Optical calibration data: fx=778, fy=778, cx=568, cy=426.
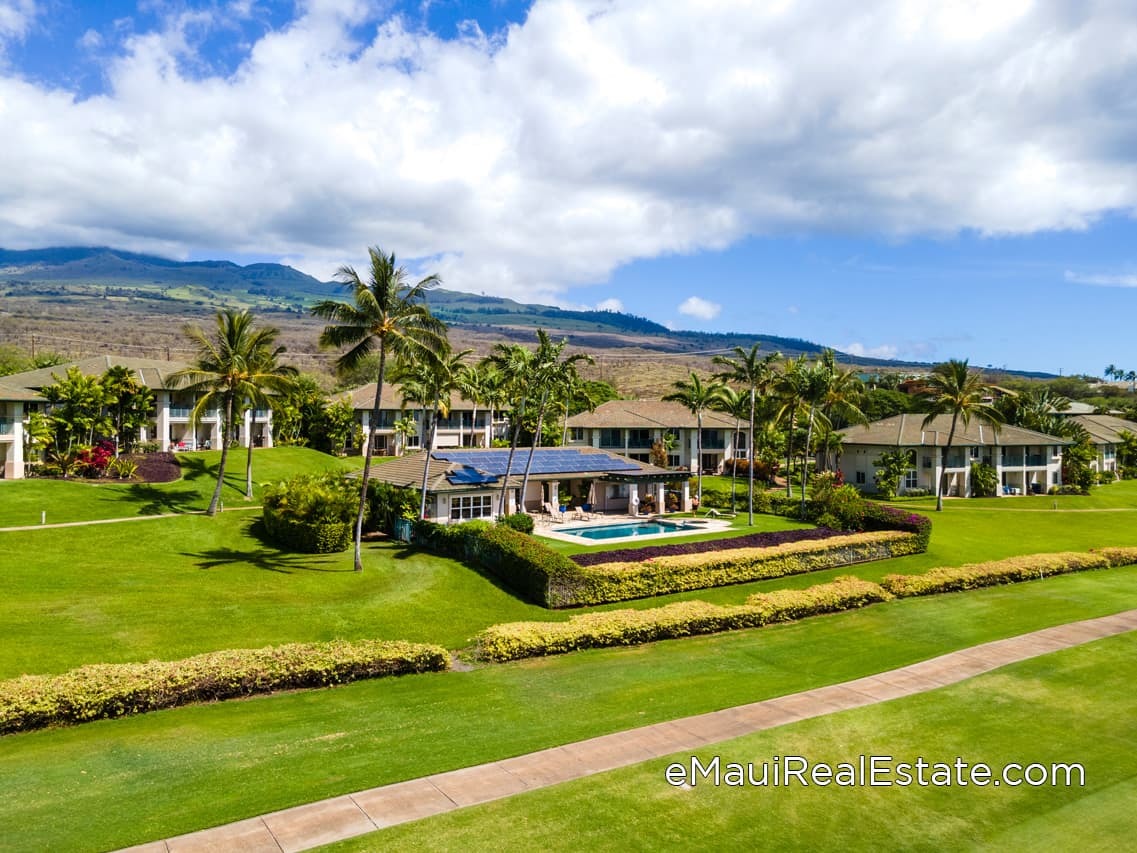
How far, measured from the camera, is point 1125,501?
70125 mm

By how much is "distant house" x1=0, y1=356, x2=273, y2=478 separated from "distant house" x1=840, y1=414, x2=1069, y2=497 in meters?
55.0

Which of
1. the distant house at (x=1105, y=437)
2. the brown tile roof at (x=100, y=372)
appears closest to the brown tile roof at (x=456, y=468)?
the brown tile roof at (x=100, y=372)

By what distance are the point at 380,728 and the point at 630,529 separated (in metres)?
32.4

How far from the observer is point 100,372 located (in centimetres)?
6341

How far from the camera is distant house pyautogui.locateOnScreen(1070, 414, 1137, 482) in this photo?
90.1 m

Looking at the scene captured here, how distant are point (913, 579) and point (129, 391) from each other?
5211 cm

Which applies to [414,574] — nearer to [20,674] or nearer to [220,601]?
[220,601]

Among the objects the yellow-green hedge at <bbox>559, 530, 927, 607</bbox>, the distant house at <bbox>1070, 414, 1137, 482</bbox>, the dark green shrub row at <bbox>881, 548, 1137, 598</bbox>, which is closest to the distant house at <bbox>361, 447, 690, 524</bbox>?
the yellow-green hedge at <bbox>559, 530, 927, 607</bbox>

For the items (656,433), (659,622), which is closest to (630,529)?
(659,622)

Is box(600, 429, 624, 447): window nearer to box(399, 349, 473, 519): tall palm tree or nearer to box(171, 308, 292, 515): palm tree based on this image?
box(399, 349, 473, 519): tall palm tree

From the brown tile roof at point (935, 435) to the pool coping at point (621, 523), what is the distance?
2846 cm

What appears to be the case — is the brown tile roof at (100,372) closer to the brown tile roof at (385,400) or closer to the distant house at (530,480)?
the brown tile roof at (385,400)

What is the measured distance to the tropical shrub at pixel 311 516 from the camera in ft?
123

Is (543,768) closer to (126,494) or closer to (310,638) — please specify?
(310,638)
